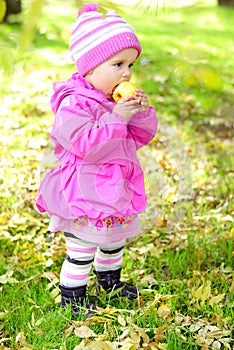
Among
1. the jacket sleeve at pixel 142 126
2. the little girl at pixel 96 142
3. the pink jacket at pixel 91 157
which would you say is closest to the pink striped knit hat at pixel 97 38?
the little girl at pixel 96 142

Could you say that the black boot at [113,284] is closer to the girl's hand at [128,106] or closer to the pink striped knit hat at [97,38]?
the girl's hand at [128,106]

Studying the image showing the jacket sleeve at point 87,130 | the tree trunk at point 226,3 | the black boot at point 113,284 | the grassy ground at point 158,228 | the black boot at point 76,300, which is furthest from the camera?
the tree trunk at point 226,3

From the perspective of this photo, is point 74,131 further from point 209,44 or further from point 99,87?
point 209,44

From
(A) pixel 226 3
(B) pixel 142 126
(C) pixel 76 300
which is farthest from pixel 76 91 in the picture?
(A) pixel 226 3

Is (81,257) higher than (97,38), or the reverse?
(97,38)

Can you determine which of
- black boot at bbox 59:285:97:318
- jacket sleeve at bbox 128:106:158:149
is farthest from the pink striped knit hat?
black boot at bbox 59:285:97:318

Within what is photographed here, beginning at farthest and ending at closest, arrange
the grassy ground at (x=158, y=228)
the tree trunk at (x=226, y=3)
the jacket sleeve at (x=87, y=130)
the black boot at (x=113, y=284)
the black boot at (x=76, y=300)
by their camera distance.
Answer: the tree trunk at (x=226, y=3), the black boot at (x=113, y=284), the black boot at (x=76, y=300), the grassy ground at (x=158, y=228), the jacket sleeve at (x=87, y=130)

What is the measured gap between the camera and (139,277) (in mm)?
2773

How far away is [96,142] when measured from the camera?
2.04 meters

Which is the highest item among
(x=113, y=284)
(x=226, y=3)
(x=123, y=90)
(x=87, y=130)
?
(x=123, y=90)

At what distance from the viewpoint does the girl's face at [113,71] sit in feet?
6.81

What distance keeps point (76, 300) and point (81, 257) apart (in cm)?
24

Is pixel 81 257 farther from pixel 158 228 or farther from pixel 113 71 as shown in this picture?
pixel 158 228

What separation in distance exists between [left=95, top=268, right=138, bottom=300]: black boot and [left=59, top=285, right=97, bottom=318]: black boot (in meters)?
0.15
